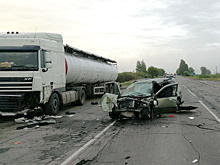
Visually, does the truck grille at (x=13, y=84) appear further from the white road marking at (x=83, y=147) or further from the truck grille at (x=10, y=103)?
the white road marking at (x=83, y=147)

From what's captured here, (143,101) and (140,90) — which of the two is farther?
(140,90)

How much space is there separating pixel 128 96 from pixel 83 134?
118 inches

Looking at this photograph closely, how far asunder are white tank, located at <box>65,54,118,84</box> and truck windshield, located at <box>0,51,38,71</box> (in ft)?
12.4

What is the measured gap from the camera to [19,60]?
1112 centimetres

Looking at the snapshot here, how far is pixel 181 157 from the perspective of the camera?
18.6 ft

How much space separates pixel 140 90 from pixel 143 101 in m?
1.00

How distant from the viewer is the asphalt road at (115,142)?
5684 mm

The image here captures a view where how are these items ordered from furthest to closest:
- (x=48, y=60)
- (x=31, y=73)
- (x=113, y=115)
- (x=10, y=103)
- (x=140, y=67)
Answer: (x=140, y=67)
(x=48, y=60)
(x=113, y=115)
(x=31, y=73)
(x=10, y=103)

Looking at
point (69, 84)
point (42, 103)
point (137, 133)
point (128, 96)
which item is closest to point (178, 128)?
point (137, 133)

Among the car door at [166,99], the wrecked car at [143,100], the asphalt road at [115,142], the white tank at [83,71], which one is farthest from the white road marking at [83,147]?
the white tank at [83,71]

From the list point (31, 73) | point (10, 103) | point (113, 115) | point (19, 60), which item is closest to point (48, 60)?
point (31, 73)

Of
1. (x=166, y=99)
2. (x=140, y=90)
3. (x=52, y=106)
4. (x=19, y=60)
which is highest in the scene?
(x=19, y=60)

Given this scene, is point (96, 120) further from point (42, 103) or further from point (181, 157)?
point (181, 157)

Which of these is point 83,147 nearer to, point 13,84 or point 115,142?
point 115,142
